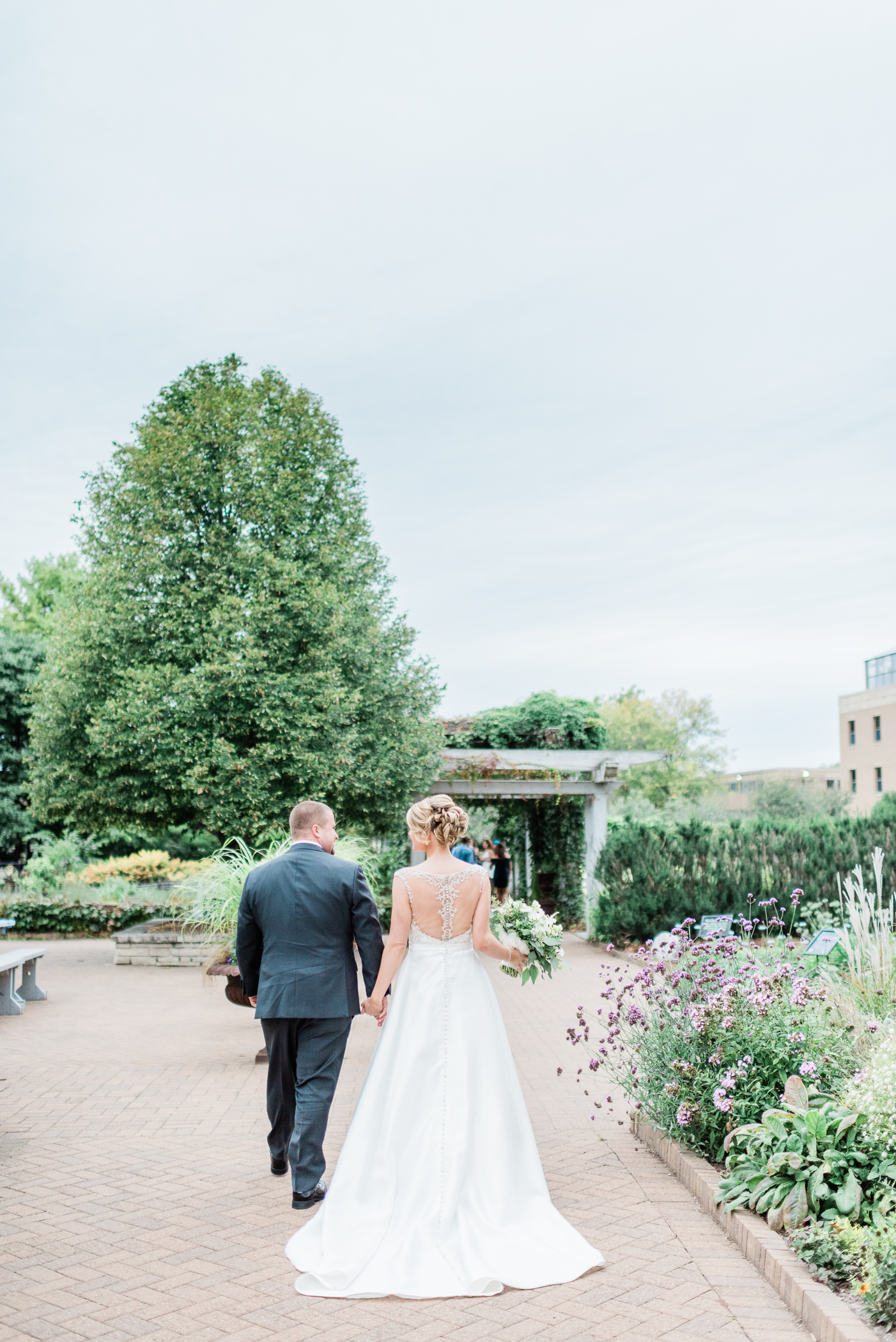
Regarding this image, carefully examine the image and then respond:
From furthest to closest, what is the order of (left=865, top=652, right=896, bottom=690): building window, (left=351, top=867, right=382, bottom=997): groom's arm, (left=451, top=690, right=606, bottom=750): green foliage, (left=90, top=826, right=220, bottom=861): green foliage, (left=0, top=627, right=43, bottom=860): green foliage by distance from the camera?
(left=865, top=652, right=896, bottom=690): building window
(left=90, top=826, right=220, bottom=861): green foliage
(left=0, top=627, right=43, bottom=860): green foliage
(left=451, top=690, right=606, bottom=750): green foliage
(left=351, top=867, right=382, bottom=997): groom's arm

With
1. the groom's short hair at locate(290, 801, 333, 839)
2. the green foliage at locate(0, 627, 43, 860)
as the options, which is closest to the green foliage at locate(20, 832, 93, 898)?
the green foliage at locate(0, 627, 43, 860)

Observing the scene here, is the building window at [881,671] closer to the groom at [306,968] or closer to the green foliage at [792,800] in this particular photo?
the green foliage at [792,800]

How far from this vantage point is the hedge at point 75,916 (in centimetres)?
1795

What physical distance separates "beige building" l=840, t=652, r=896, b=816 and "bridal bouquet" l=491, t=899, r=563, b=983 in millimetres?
58326

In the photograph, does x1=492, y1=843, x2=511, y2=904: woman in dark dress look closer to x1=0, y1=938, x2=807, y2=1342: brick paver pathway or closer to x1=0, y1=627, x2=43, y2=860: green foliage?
x1=0, y1=938, x2=807, y2=1342: brick paver pathway

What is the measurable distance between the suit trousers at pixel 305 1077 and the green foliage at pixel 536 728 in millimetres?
17631

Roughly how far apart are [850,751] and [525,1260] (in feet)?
221

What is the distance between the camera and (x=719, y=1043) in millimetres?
5160

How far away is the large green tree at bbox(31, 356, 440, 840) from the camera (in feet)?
49.5

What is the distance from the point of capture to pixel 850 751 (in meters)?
66.0

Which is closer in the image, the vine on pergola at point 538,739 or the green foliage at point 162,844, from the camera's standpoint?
the vine on pergola at point 538,739

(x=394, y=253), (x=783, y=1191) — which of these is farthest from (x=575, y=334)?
(x=783, y=1191)

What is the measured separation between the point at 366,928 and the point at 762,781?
177ft

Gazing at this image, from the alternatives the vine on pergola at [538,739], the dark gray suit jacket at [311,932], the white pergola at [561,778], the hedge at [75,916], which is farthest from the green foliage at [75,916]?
the dark gray suit jacket at [311,932]
